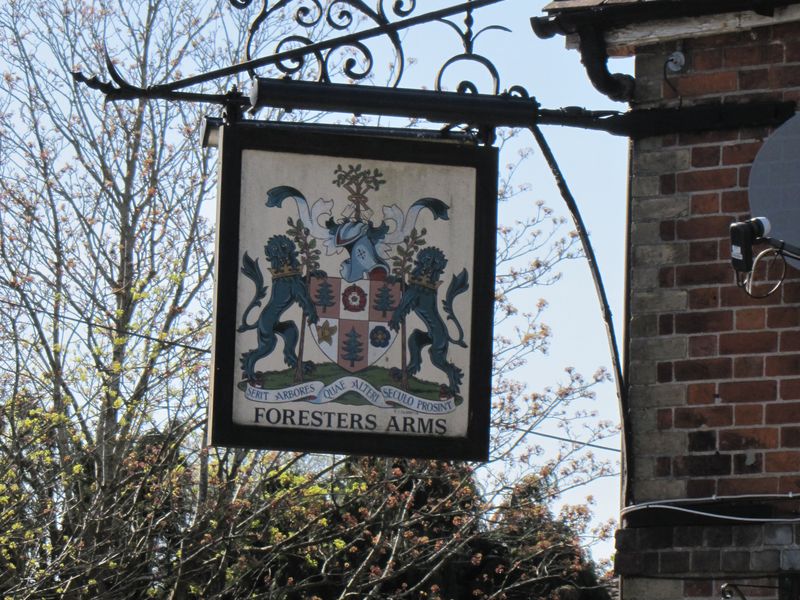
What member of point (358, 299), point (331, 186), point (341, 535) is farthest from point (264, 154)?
point (341, 535)

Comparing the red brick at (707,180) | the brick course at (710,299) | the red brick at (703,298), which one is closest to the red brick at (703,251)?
the brick course at (710,299)

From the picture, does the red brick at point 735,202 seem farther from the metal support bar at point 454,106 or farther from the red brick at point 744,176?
the metal support bar at point 454,106

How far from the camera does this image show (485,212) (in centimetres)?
555

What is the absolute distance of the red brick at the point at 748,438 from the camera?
18.0ft

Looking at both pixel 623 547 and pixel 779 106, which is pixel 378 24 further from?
pixel 623 547

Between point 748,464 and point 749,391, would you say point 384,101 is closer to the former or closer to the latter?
point 749,391

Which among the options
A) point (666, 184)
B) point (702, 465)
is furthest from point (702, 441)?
point (666, 184)

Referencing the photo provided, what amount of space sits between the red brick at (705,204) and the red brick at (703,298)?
1.01ft

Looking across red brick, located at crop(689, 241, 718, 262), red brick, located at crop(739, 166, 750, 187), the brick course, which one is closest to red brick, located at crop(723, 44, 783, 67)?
the brick course

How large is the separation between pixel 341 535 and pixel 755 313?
9393 mm

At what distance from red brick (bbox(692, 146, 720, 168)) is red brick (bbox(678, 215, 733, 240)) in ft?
0.73

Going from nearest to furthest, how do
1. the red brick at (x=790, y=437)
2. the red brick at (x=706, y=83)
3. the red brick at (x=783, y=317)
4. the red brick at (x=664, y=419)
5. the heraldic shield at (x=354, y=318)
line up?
the heraldic shield at (x=354, y=318), the red brick at (x=790, y=437), the red brick at (x=783, y=317), the red brick at (x=664, y=419), the red brick at (x=706, y=83)

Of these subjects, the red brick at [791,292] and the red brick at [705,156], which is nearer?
the red brick at [791,292]

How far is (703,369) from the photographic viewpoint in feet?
18.6
